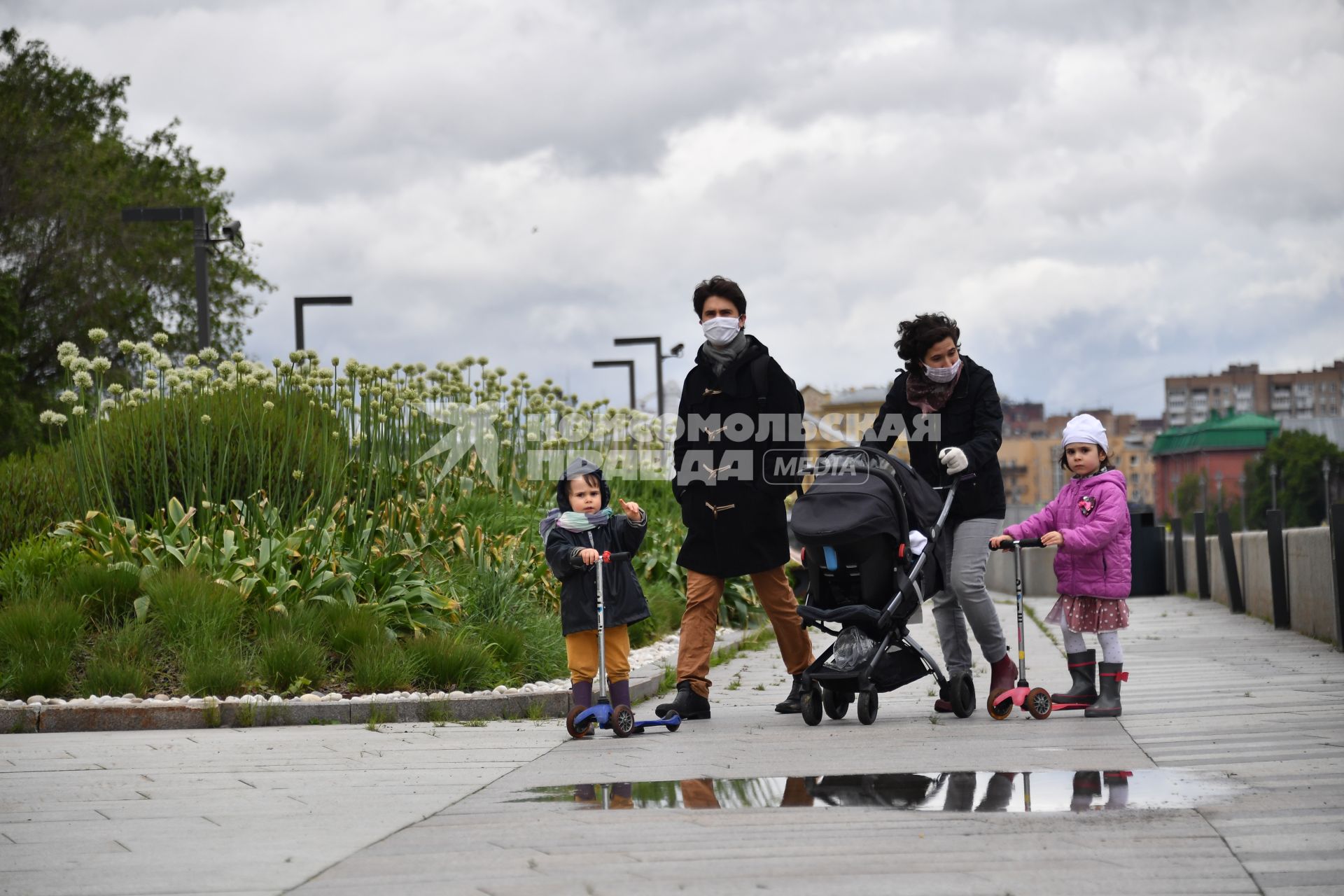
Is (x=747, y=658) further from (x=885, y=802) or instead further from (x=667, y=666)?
(x=885, y=802)

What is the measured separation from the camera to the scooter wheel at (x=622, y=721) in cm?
705

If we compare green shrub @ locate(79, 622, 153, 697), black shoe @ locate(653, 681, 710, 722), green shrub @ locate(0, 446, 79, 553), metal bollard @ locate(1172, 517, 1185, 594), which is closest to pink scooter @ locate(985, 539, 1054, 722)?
black shoe @ locate(653, 681, 710, 722)

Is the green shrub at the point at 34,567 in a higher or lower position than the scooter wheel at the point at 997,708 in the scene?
higher

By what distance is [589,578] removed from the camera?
23.9 ft

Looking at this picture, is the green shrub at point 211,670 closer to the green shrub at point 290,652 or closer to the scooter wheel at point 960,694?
the green shrub at point 290,652

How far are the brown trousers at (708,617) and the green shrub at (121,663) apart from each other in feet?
9.31

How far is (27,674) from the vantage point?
8102 mm

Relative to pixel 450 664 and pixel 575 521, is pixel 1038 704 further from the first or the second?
pixel 450 664

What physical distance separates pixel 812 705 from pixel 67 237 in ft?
106

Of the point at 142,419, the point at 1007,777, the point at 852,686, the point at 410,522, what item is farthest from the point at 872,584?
the point at 142,419

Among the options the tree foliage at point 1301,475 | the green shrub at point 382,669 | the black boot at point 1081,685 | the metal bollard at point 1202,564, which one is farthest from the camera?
the tree foliage at point 1301,475

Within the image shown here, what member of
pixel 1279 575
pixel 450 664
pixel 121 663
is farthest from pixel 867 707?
pixel 1279 575

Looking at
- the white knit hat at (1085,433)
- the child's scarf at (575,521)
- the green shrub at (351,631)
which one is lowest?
the green shrub at (351,631)

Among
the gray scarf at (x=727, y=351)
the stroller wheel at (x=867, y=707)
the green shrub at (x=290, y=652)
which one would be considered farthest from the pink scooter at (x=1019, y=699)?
the green shrub at (x=290, y=652)
